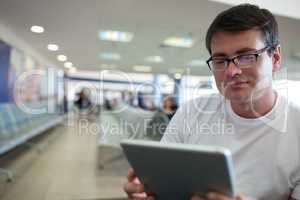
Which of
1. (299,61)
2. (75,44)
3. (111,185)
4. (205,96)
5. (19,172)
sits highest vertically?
(75,44)

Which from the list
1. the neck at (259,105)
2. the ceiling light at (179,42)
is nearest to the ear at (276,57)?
the neck at (259,105)

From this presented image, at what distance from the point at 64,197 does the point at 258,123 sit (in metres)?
2.12

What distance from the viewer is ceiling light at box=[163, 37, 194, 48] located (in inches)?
134

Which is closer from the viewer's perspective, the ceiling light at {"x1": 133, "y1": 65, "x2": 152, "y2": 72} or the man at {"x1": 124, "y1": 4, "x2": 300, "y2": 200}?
the man at {"x1": 124, "y1": 4, "x2": 300, "y2": 200}

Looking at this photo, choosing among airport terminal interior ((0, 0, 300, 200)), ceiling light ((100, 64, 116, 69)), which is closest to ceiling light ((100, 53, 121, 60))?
airport terminal interior ((0, 0, 300, 200))

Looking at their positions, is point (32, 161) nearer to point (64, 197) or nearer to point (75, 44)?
point (64, 197)

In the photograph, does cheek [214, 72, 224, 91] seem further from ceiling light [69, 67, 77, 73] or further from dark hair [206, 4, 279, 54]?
ceiling light [69, 67, 77, 73]

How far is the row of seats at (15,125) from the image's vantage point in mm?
3023

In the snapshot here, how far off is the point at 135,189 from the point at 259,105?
1.92 feet

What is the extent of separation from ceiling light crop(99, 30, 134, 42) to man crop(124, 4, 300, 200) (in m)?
2.34

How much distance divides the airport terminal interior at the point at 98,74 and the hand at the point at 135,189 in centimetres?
107

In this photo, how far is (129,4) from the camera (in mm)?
2451

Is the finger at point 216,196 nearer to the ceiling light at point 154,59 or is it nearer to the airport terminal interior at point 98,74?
the airport terminal interior at point 98,74

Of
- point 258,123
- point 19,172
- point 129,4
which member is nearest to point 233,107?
point 258,123
